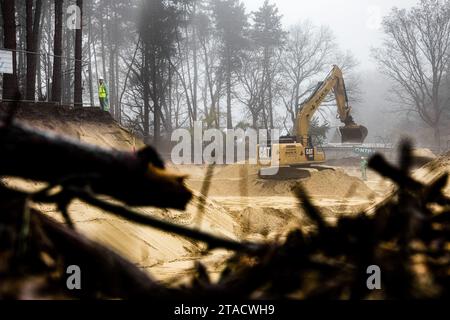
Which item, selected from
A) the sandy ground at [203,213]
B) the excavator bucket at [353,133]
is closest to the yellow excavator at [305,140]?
the excavator bucket at [353,133]

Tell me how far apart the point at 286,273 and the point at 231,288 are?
165 mm

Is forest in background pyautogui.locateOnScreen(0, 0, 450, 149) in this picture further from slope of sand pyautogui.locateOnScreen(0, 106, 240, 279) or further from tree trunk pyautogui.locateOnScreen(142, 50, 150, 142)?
slope of sand pyautogui.locateOnScreen(0, 106, 240, 279)

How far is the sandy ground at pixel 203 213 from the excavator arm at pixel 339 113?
1903 millimetres

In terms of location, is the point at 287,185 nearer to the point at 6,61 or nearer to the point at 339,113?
the point at 339,113

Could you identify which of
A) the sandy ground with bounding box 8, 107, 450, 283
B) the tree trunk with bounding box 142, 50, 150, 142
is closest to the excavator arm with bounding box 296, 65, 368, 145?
the sandy ground with bounding box 8, 107, 450, 283

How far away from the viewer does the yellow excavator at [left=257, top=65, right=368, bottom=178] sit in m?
22.5

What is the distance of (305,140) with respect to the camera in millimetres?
23516

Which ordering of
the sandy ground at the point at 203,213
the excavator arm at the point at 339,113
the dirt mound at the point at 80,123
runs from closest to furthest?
the sandy ground at the point at 203,213 < the dirt mound at the point at 80,123 < the excavator arm at the point at 339,113

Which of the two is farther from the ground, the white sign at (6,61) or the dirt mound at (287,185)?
the white sign at (6,61)

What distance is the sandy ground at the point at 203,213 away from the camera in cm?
735

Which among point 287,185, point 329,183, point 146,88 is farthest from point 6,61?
point 146,88

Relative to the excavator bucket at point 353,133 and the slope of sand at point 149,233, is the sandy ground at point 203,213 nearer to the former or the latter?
the slope of sand at point 149,233
